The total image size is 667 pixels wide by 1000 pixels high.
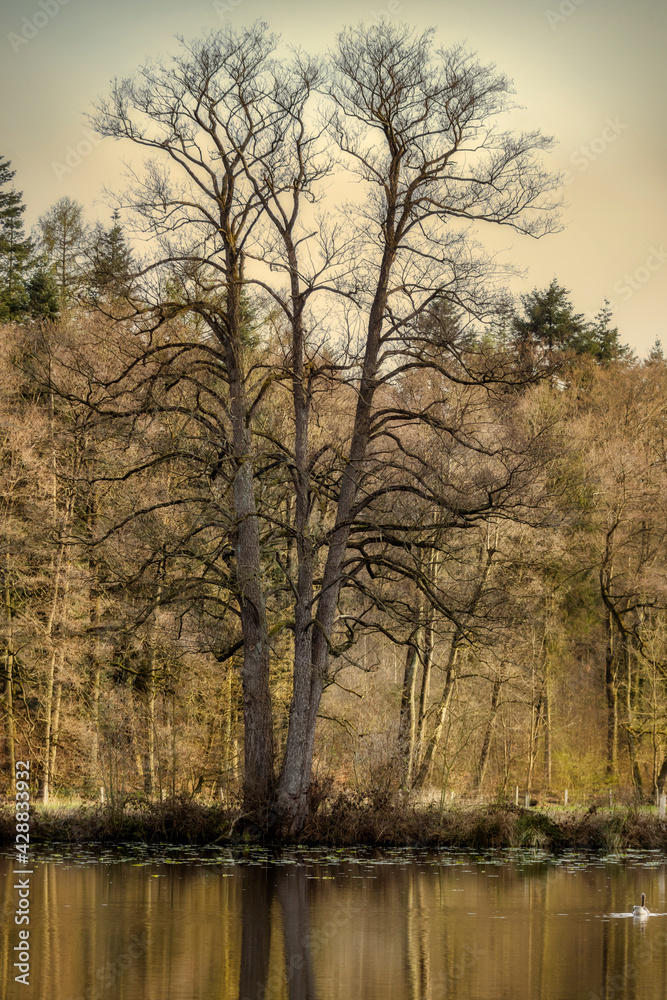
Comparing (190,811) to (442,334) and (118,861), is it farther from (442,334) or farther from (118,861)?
(442,334)

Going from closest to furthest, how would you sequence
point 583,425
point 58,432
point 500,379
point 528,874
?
point 528,874, point 500,379, point 58,432, point 583,425

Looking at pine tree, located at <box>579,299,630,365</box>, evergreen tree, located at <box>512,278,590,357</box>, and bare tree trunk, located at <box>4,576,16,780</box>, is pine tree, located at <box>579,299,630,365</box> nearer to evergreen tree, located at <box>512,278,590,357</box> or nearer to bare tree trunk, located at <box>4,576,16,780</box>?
evergreen tree, located at <box>512,278,590,357</box>

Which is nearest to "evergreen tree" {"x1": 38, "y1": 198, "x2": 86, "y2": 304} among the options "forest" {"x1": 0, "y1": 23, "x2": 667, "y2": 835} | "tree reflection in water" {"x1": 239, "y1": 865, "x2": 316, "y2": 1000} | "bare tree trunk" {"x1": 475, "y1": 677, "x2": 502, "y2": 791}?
"forest" {"x1": 0, "y1": 23, "x2": 667, "y2": 835}

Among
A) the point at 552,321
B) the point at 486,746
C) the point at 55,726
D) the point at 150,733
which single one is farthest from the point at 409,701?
the point at 552,321

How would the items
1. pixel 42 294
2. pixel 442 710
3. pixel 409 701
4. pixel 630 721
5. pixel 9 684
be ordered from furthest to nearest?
pixel 42 294 < pixel 630 721 < pixel 442 710 < pixel 409 701 < pixel 9 684

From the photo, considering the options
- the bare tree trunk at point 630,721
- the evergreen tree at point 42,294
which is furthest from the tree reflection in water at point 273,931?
the evergreen tree at point 42,294

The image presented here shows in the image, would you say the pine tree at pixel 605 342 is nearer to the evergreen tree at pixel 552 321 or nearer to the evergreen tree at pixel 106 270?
the evergreen tree at pixel 552 321

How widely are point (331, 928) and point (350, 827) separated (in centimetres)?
834

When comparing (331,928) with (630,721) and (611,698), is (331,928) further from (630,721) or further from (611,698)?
(611,698)

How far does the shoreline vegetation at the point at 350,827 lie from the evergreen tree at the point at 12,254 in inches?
800

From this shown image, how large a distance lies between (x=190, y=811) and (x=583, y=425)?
63.6 ft

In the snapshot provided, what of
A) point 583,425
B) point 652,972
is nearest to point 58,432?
point 583,425

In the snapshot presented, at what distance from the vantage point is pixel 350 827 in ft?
65.9

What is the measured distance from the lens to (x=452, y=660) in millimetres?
29094
